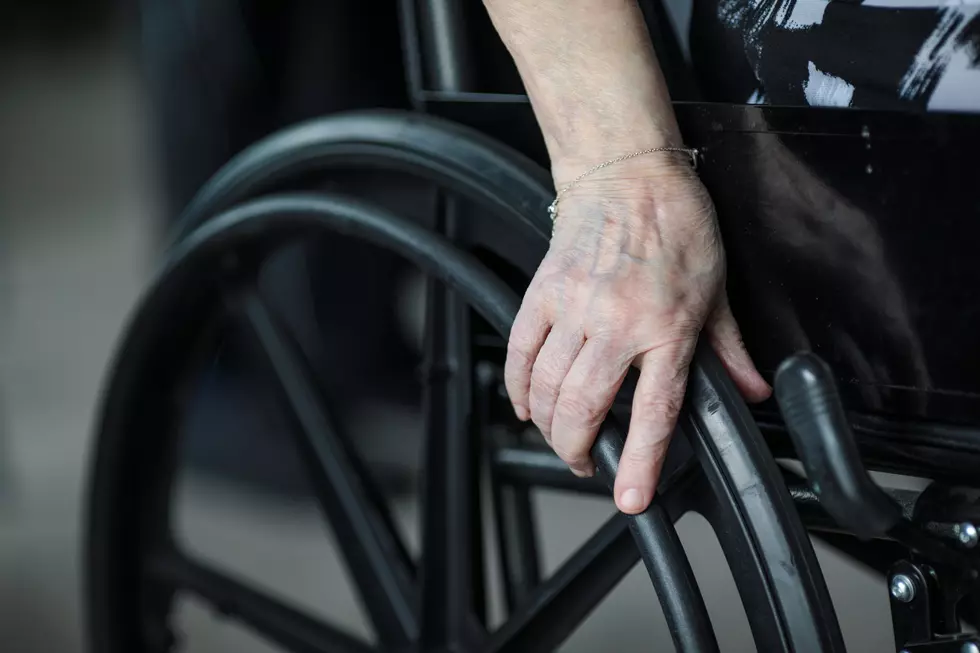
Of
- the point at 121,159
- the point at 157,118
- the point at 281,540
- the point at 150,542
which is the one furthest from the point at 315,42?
the point at 121,159

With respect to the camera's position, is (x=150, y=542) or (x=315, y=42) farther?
(x=315, y=42)

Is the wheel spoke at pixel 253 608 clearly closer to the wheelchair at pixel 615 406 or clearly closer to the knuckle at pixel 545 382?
the wheelchair at pixel 615 406

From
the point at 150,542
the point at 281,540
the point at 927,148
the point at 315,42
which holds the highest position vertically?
the point at 927,148

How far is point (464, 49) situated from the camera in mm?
663

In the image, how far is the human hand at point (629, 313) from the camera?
52 centimetres

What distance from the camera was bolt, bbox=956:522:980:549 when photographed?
0.52 metres

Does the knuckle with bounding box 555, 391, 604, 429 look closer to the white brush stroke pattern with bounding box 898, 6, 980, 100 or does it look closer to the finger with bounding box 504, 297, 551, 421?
the finger with bounding box 504, 297, 551, 421

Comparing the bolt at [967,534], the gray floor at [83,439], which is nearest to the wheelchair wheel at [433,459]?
the bolt at [967,534]

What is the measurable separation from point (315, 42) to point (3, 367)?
4.41 feet

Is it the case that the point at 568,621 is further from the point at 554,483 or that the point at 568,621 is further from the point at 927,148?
the point at 927,148

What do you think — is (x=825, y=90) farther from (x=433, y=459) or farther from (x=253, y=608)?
(x=253, y=608)

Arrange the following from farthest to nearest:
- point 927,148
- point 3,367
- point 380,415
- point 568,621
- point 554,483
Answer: point 3,367 < point 380,415 < point 554,483 < point 568,621 < point 927,148

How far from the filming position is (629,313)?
0.52m

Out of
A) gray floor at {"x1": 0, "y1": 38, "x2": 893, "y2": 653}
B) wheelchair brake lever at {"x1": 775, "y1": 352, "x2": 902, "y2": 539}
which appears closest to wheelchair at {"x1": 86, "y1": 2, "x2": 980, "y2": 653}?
wheelchair brake lever at {"x1": 775, "y1": 352, "x2": 902, "y2": 539}
